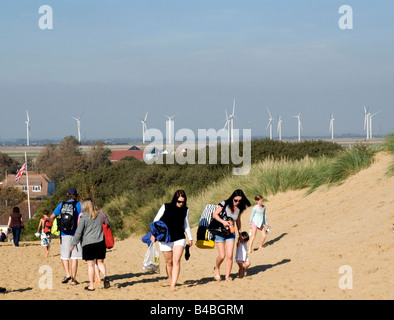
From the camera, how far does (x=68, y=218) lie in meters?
12.8

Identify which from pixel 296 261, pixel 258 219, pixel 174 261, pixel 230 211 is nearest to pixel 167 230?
pixel 174 261

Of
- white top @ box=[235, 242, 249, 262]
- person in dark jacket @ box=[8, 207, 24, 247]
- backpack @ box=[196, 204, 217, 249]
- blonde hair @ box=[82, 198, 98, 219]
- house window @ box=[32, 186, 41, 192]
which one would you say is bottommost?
house window @ box=[32, 186, 41, 192]

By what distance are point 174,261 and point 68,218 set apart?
221 cm

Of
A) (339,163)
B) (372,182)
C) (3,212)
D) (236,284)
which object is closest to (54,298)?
(236,284)

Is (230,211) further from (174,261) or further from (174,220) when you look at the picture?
(174,261)

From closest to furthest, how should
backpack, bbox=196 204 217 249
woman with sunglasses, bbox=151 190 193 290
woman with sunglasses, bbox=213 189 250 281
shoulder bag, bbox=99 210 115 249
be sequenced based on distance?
woman with sunglasses, bbox=151 190 193 290, shoulder bag, bbox=99 210 115 249, woman with sunglasses, bbox=213 189 250 281, backpack, bbox=196 204 217 249

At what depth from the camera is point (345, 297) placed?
35.6 ft

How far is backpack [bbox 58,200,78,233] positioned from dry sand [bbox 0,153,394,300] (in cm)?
110

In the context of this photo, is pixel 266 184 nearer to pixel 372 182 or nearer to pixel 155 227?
pixel 372 182

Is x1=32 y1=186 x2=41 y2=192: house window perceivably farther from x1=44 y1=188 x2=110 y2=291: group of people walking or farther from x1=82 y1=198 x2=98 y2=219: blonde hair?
x1=82 y1=198 x2=98 y2=219: blonde hair

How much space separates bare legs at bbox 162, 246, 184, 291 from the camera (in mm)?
11828

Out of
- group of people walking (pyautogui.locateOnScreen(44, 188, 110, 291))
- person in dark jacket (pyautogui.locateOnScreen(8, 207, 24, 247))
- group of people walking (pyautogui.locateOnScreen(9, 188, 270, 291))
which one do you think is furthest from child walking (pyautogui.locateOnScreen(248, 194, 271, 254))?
person in dark jacket (pyautogui.locateOnScreen(8, 207, 24, 247))

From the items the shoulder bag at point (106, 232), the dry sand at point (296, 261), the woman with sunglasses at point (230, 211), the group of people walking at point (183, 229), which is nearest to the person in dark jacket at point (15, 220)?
the dry sand at point (296, 261)

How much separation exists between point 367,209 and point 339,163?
5.49 m
